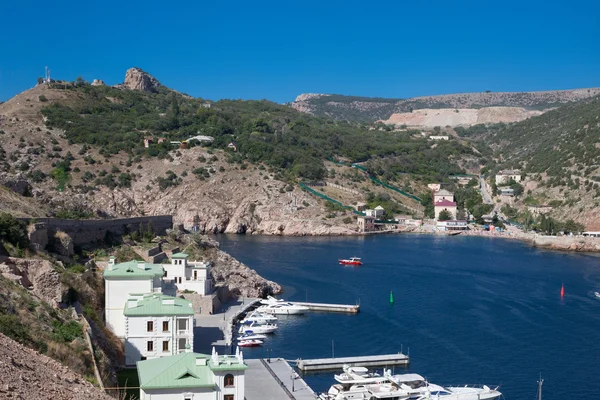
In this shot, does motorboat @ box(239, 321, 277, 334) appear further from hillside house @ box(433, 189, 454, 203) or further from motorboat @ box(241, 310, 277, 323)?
hillside house @ box(433, 189, 454, 203)

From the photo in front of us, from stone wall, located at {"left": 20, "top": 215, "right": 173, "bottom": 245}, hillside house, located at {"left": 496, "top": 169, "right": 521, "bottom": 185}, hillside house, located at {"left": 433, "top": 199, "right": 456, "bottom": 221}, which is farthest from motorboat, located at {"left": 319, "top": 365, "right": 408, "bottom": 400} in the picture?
hillside house, located at {"left": 496, "top": 169, "right": 521, "bottom": 185}

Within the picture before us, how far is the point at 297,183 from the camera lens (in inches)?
3479

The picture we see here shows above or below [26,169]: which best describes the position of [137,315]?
below

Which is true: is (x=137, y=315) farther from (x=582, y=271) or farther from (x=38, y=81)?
(x=38, y=81)

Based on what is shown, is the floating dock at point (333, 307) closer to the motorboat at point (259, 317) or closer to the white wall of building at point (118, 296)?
the motorboat at point (259, 317)

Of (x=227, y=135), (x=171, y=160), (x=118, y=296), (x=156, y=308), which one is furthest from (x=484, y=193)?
(x=156, y=308)

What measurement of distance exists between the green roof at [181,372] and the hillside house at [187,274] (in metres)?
14.8

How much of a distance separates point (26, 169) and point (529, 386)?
6069cm

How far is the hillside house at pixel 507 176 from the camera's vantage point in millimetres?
98500

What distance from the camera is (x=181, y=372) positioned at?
1984 cm

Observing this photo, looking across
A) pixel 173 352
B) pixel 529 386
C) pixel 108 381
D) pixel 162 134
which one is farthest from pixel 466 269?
pixel 162 134

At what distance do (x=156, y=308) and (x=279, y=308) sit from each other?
13829 mm

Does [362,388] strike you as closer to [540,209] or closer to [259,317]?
[259,317]

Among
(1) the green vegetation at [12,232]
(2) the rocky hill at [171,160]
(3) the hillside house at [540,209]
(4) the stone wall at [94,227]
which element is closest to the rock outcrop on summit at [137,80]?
(2) the rocky hill at [171,160]
